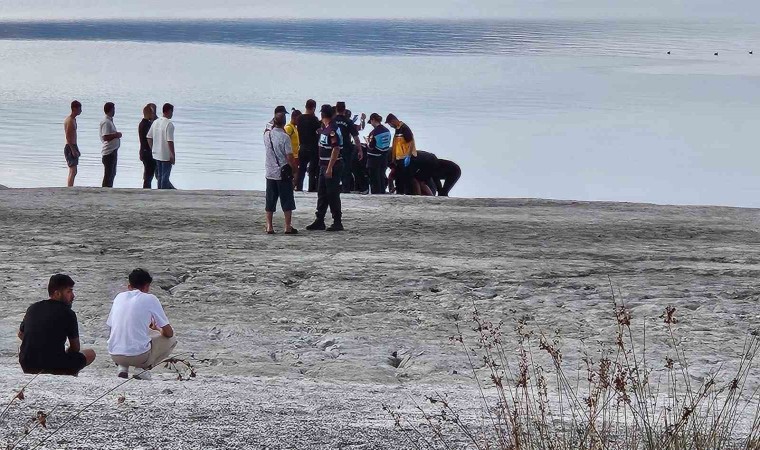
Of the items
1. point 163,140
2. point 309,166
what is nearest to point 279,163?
point 163,140

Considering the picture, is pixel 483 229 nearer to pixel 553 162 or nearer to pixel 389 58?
pixel 553 162

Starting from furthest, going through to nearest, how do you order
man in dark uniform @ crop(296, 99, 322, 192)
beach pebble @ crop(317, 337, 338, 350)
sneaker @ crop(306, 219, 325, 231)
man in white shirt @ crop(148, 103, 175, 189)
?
man in dark uniform @ crop(296, 99, 322, 192)
man in white shirt @ crop(148, 103, 175, 189)
sneaker @ crop(306, 219, 325, 231)
beach pebble @ crop(317, 337, 338, 350)

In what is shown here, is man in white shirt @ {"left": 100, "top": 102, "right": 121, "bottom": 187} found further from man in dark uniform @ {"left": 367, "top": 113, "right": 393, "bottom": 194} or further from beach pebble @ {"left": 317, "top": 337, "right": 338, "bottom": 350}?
beach pebble @ {"left": 317, "top": 337, "right": 338, "bottom": 350}

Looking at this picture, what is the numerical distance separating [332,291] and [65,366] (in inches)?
149

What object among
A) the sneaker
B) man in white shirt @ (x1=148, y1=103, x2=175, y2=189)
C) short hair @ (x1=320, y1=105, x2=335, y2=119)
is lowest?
the sneaker

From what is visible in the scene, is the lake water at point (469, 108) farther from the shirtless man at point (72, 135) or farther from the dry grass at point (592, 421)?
the dry grass at point (592, 421)

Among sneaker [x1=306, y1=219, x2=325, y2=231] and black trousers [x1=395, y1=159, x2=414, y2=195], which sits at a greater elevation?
black trousers [x1=395, y1=159, x2=414, y2=195]

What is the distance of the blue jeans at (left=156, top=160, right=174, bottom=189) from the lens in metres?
18.3

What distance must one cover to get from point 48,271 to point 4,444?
21.9ft

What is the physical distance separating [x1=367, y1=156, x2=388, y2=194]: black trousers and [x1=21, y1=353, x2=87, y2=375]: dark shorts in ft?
33.8

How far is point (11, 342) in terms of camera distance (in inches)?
388

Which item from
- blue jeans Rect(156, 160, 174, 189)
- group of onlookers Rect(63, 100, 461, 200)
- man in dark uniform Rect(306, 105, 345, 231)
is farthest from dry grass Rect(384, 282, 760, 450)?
blue jeans Rect(156, 160, 174, 189)

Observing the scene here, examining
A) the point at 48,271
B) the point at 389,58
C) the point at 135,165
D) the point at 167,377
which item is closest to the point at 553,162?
the point at 135,165

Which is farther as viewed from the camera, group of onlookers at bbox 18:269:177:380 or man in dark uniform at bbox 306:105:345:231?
man in dark uniform at bbox 306:105:345:231
